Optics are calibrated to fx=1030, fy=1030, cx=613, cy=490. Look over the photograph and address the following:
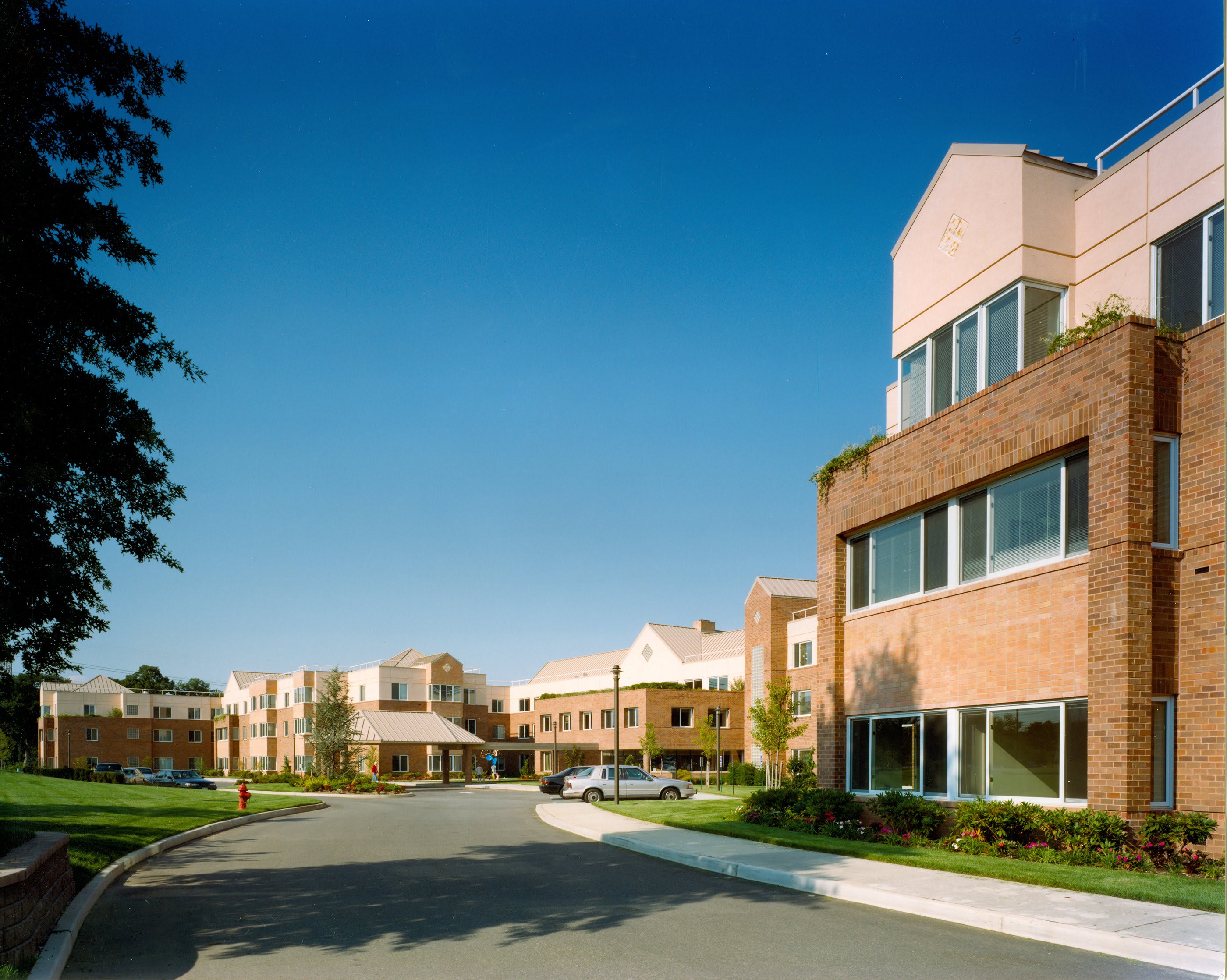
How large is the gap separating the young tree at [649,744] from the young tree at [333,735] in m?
18.7

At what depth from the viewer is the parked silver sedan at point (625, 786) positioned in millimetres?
40500

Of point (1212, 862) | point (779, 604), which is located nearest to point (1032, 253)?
point (1212, 862)

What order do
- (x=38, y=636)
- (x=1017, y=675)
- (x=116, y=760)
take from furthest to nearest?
(x=116, y=760), (x=1017, y=675), (x=38, y=636)

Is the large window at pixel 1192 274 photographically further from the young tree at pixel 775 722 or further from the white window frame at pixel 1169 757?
the young tree at pixel 775 722

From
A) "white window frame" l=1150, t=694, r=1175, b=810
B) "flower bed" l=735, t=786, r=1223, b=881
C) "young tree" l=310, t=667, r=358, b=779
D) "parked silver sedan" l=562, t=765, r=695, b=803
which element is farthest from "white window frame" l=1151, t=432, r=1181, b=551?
"young tree" l=310, t=667, r=358, b=779

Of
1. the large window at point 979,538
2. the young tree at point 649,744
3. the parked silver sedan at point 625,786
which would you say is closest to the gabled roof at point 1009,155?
the large window at point 979,538

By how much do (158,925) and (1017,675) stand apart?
1267cm

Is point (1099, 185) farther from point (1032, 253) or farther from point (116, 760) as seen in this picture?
point (116, 760)

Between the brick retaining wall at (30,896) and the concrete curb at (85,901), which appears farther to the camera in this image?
the concrete curb at (85,901)

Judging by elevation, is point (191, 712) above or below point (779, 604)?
below

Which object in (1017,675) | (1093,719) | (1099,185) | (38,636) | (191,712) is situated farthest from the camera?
(191,712)

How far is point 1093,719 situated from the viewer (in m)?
14.4

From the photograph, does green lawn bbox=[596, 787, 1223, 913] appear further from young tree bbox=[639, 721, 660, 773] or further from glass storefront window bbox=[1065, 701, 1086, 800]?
young tree bbox=[639, 721, 660, 773]

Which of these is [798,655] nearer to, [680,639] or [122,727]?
[680,639]
